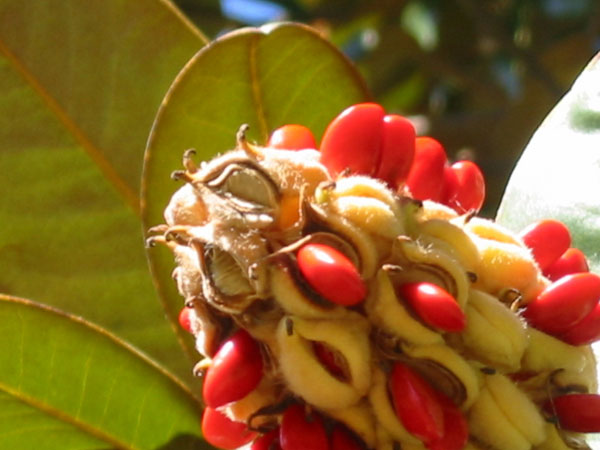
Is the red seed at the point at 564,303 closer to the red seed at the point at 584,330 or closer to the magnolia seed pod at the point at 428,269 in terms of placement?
the red seed at the point at 584,330

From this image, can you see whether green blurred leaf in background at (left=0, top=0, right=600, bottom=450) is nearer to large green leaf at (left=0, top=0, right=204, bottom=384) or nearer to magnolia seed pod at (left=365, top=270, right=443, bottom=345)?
large green leaf at (left=0, top=0, right=204, bottom=384)

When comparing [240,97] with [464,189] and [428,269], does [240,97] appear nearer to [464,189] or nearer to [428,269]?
[464,189]

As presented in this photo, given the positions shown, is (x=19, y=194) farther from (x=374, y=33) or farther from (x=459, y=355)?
(x=374, y=33)

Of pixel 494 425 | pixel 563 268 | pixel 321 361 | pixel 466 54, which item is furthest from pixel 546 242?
pixel 466 54

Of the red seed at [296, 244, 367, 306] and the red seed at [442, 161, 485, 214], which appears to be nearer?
the red seed at [296, 244, 367, 306]

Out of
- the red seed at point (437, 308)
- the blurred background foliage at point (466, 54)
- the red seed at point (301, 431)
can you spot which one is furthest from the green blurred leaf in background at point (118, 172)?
the blurred background foliage at point (466, 54)

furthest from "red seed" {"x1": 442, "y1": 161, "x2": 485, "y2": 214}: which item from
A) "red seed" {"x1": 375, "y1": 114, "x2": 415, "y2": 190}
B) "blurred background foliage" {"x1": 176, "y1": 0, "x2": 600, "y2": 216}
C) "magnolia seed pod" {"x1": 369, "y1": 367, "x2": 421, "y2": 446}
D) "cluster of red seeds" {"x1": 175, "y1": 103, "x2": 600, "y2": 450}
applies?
"blurred background foliage" {"x1": 176, "y1": 0, "x2": 600, "y2": 216}
